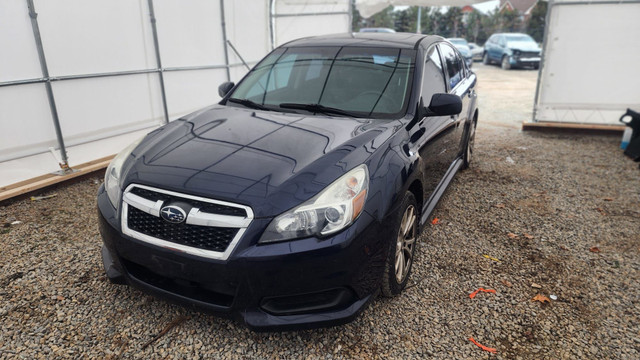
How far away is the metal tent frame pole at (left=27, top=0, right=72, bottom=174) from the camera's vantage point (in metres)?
4.60

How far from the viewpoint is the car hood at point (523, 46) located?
→ 18547 mm

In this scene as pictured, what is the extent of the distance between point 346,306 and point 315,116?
138cm

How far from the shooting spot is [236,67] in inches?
316

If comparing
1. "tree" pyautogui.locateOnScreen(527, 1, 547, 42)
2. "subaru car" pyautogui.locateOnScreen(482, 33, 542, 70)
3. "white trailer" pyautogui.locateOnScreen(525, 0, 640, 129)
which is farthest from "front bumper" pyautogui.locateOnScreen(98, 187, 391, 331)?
"tree" pyautogui.locateOnScreen(527, 1, 547, 42)

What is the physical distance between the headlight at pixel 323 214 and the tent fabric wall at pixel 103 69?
164 inches

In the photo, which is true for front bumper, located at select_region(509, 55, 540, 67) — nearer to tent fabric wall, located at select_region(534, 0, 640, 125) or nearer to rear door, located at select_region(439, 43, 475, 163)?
tent fabric wall, located at select_region(534, 0, 640, 125)

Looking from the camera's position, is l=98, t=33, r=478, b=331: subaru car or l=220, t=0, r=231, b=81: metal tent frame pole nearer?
l=98, t=33, r=478, b=331: subaru car

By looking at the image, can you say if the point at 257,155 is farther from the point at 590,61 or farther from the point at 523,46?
the point at 523,46

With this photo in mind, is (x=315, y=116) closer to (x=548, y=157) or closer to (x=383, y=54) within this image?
(x=383, y=54)

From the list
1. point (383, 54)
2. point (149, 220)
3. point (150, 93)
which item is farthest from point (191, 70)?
point (149, 220)

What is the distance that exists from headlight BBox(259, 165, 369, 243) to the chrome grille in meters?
0.15

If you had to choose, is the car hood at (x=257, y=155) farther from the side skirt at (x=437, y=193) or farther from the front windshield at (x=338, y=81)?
the side skirt at (x=437, y=193)

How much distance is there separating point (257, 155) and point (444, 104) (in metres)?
1.43

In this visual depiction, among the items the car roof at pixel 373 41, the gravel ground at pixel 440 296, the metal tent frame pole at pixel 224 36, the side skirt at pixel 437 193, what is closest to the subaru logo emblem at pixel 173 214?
the gravel ground at pixel 440 296
